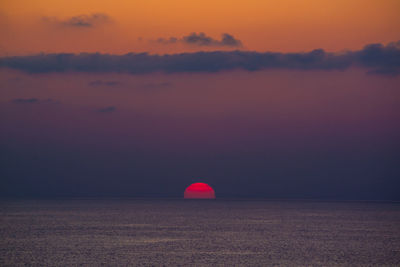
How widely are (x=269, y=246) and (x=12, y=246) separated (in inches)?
1379

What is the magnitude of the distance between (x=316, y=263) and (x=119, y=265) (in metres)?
21.0

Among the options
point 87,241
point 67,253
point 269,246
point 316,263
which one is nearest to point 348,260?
point 316,263

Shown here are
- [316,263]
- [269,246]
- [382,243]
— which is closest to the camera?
[316,263]

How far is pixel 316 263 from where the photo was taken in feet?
203

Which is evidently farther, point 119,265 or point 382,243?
point 382,243

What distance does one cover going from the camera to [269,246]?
263 feet

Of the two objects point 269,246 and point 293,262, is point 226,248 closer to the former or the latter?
point 269,246

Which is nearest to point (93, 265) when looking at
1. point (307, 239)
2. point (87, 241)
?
point (87, 241)

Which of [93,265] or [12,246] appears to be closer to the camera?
[93,265]

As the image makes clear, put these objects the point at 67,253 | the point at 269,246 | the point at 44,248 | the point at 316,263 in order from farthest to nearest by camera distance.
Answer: the point at 269,246 → the point at 44,248 → the point at 67,253 → the point at 316,263

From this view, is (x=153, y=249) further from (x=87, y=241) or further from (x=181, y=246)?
(x=87, y=241)

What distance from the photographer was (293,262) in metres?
62.6

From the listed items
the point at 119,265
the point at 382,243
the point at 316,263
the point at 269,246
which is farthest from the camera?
the point at 382,243

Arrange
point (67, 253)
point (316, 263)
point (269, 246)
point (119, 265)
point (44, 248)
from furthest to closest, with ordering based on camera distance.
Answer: point (269, 246) < point (44, 248) < point (67, 253) < point (316, 263) < point (119, 265)
